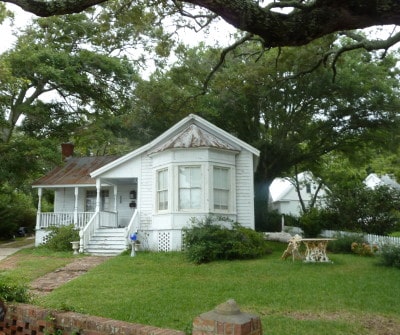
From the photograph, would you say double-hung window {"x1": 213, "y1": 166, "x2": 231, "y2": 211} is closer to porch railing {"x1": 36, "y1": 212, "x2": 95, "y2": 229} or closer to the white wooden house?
the white wooden house

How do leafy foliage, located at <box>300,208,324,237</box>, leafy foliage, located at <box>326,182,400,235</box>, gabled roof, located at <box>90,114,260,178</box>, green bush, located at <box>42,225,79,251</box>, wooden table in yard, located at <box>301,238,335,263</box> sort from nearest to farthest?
wooden table in yard, located at <box>301,238,335,263</box>, gabled roof, located at <box>90,114,260,178</box>, green bush, located at <box>42,225,79,251</box>, leafy foliage, located at <box>326,182,400,235</box>, leafy foliage, located at <box>300,208,324,237</box>

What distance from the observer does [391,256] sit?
40.9 ft

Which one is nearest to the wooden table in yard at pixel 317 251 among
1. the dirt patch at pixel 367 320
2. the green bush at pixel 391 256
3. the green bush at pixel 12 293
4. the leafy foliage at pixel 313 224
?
the green bush at pixel 391 256

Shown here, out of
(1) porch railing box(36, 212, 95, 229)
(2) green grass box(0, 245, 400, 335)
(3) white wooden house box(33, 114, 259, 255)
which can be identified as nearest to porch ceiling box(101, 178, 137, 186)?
(3) white wooden house box(33, 114, 259, 255)

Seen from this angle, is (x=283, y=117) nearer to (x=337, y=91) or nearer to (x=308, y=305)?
(x=337, y=91)

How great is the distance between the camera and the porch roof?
21734mm

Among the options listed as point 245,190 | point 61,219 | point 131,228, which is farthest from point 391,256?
point 61,219

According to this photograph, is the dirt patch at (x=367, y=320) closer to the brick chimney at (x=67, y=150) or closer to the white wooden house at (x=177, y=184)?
the white wooden house at (x=177, y=184)

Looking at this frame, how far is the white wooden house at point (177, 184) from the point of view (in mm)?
17484

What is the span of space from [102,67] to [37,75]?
3962 mm

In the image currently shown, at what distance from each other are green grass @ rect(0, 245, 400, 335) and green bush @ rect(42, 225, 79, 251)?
5.56 m

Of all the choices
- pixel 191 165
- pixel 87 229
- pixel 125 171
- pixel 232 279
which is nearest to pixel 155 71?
pixel 125 171

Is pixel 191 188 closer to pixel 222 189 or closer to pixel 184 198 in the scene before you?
pixel 184 198

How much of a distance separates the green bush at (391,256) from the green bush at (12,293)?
34.1 ft
